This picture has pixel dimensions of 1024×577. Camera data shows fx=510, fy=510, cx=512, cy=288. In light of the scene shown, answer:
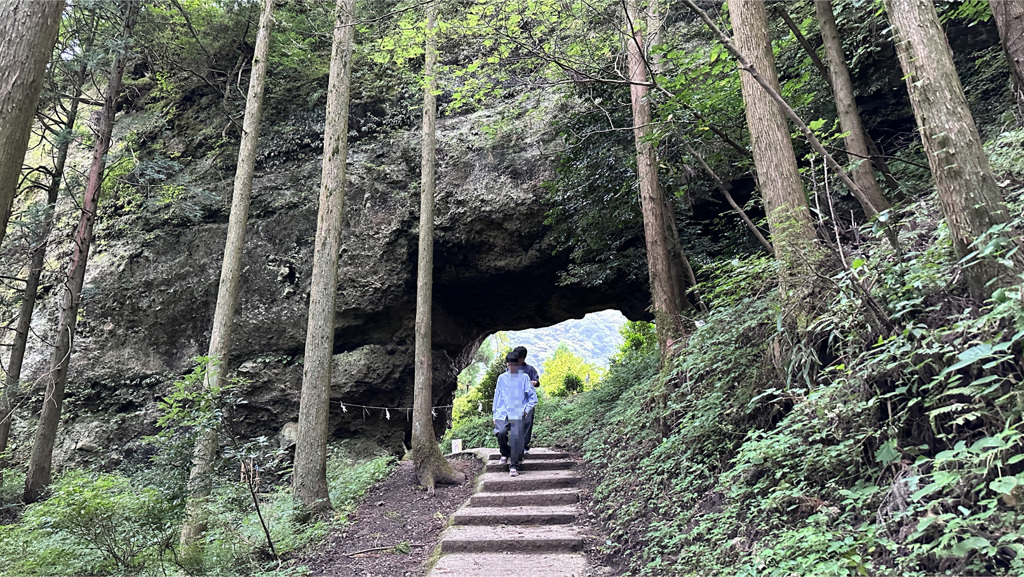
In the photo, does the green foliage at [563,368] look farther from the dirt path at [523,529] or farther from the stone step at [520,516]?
the stone step at [520,516]

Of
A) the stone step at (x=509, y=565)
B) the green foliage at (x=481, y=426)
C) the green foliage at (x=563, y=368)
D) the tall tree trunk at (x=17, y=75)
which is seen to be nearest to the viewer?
the tall tree trunk at (x=17, y=75)

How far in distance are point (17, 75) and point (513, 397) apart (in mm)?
5588

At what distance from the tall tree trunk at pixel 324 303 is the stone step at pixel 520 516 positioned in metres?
2.08

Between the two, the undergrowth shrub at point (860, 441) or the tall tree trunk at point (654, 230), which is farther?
the tall tree trunk at point (654, 230)

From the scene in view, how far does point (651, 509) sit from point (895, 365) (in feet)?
7.59

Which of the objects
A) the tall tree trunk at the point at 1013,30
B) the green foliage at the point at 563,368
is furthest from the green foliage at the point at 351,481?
the green foliage at the point at 563,368

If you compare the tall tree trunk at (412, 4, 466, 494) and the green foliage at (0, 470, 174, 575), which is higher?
the tall tree trunk at (412, 4, 466, 494)

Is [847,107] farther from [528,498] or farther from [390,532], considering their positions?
[390,532]

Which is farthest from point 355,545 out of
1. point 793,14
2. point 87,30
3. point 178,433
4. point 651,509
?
point 87,30

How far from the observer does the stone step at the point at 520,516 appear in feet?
17.1

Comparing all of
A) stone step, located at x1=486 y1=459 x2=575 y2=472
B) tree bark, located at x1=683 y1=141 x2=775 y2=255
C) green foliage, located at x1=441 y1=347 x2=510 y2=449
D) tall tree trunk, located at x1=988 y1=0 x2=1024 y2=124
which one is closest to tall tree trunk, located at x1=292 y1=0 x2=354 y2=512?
stone step, located at x1=486 y1=459 x2=575 y2=472

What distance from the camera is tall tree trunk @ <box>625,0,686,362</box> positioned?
20.1 ft

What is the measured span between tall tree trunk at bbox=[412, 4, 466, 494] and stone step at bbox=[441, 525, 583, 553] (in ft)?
9.14

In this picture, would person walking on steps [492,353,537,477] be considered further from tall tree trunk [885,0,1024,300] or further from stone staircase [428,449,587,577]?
tall tree trunk [885,0,1024,300]
